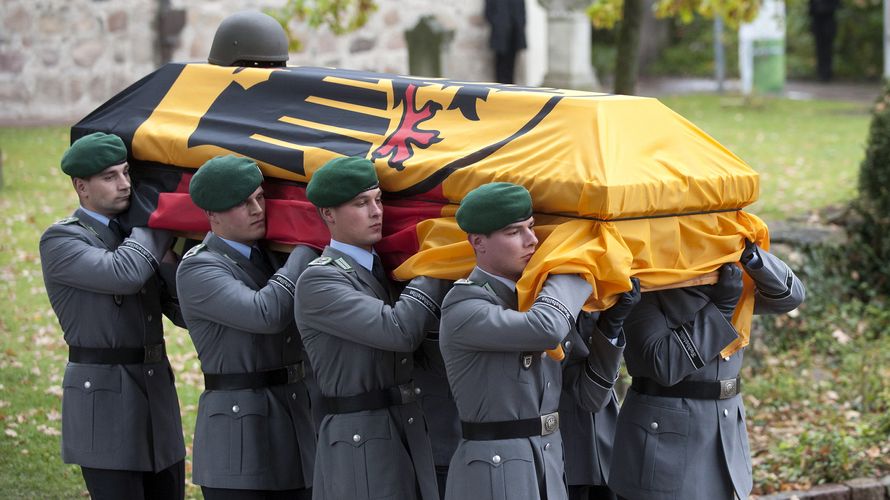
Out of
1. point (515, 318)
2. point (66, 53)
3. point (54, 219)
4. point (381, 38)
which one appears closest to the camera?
point (515, 318)

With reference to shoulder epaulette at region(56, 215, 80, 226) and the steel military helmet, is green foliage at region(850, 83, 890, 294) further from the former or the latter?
shoulder epaulette at region(56, 215, 80, 226)

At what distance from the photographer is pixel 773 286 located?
4.43 metres

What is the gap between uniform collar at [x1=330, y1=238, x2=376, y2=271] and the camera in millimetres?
4295

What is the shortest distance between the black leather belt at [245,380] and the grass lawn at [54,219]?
1741 mm

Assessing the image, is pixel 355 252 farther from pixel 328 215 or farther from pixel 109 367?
pixel 109 367

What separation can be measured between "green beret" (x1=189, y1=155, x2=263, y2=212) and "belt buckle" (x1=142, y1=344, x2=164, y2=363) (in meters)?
0.82

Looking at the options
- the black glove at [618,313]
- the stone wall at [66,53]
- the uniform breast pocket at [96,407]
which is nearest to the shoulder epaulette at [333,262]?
the black glove at [618,313]

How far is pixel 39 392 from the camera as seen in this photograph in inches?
280

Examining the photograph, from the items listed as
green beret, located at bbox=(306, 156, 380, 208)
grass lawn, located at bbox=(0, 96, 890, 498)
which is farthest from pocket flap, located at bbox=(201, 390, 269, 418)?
grass lawn, located at bbox=(0, 96, 890, 498)

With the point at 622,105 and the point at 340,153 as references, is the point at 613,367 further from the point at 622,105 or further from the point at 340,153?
the point at 340,153

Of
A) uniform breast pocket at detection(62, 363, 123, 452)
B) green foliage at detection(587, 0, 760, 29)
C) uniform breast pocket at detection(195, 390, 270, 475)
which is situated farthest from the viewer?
green foliage at detection(587, 0, 760, 29)

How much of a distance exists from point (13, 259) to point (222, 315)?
5.23 metres

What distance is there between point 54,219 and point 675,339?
262 inches

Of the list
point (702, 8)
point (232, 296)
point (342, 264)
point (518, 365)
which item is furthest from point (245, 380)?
point (702, 8)
